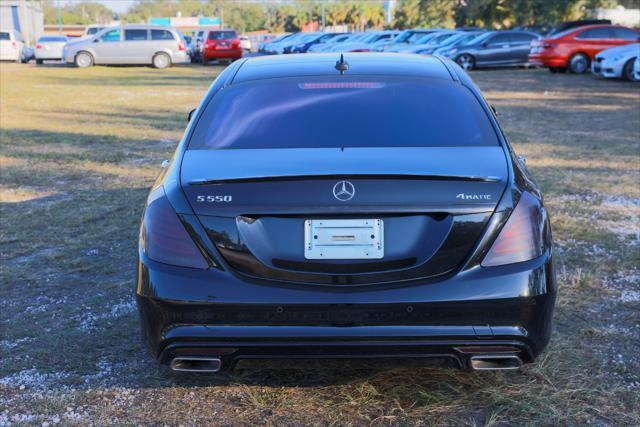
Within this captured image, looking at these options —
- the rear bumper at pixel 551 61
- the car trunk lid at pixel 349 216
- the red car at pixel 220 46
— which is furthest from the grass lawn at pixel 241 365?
the red car at pixel 220 46

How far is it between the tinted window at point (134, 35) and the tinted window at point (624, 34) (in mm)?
18940

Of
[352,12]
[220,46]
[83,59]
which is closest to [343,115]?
[83,59]

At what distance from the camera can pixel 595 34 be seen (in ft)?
77.0

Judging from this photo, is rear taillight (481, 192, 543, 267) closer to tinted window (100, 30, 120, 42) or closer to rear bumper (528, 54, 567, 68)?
rear bumper (528, 54, 567, 68)

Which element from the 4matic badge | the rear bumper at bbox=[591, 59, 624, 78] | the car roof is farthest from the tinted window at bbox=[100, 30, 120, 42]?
the 4matic badge

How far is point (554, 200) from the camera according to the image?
695 centimetres

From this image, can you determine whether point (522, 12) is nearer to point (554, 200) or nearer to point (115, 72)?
point (115, 72)

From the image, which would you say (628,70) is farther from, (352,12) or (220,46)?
(352,12)

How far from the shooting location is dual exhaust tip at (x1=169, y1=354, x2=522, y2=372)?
9.66 feet

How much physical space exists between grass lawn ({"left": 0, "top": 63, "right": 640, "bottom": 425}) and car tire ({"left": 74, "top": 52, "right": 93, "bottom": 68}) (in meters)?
22.7

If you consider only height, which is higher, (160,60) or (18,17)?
(18,17)

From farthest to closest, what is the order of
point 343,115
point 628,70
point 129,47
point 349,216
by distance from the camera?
point 129,47, point 628,70, point 343,115, point 349,216

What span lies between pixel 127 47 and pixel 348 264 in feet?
99.1

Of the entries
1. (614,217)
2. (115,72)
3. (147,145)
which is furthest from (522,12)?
(614,217)
